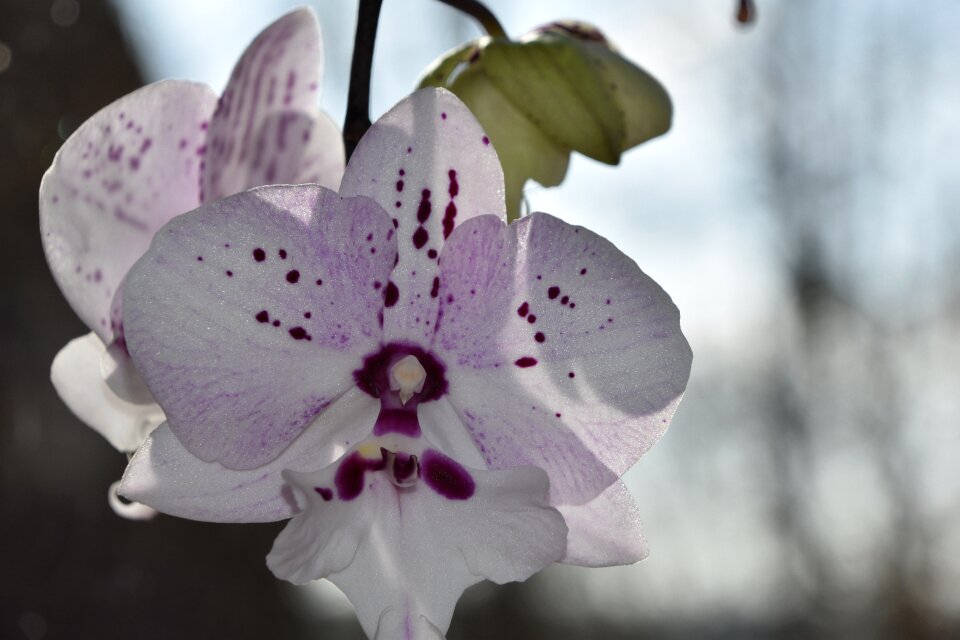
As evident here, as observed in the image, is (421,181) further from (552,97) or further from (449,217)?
(552,97)

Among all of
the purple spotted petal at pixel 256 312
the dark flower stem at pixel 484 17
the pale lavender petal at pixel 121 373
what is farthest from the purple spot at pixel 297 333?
the dark flower stem at pixel 484 17

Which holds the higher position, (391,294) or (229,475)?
(391,294)

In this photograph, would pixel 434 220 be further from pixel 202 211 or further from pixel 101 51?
pixel 101 51

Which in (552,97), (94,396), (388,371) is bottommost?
(94,396)

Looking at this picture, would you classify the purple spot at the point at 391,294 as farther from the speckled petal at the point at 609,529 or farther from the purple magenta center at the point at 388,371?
the speckled petal at the point at 609,529

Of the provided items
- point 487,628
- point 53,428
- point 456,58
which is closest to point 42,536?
point 53,428

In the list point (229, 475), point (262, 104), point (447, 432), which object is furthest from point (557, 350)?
point (262, 104)

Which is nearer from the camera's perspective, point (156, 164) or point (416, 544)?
point (416, 544)
